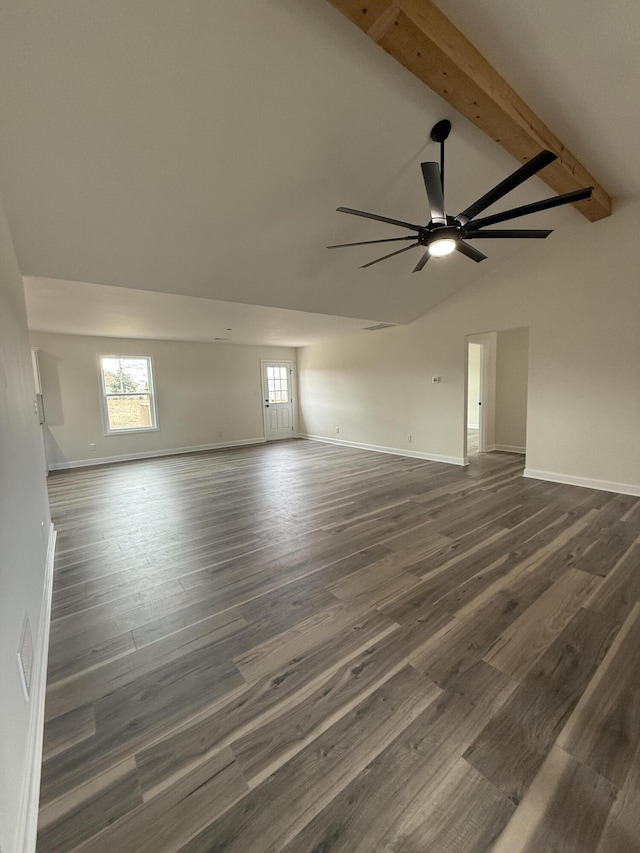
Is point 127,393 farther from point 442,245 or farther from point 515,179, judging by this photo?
point 515,179

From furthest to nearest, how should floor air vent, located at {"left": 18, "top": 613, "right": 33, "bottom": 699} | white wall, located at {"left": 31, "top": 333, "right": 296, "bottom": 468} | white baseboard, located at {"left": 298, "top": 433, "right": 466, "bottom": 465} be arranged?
white wall, located at {"left": 31, "top": 333, "right": 296, "bottom": 468} < white baseboard, located at {"left": 298, "top": 433, "right": 466, "bottom": 465} < floor air vent, located at {"left": 18, "top": 613, "right": 33, "bottom": 699}

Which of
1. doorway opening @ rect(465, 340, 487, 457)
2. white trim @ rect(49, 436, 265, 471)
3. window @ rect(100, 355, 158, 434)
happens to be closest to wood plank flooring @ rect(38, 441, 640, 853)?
doorway opening @ rect(465, 340, 487, 457)

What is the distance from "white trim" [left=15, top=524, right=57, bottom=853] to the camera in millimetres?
1003

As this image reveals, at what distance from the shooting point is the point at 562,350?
4.46m

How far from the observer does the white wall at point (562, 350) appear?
4.00 metres

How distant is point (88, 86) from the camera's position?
1.87 metres

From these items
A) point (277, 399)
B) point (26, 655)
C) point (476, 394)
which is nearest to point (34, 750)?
point (26, 655)

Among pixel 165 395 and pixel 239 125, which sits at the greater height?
pixel 239 125

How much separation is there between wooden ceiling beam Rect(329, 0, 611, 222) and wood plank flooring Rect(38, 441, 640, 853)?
314 cm

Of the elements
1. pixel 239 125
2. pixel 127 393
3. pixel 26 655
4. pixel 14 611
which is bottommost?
pixel 26 655

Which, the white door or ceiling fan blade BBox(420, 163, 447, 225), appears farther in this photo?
the white door

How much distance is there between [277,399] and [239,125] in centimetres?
697

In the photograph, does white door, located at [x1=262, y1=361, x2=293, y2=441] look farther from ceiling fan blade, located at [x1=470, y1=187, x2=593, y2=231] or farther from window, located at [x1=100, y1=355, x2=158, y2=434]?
ceiling fan blade, located at [x1=470, y1=187, x2=593, y2=231]

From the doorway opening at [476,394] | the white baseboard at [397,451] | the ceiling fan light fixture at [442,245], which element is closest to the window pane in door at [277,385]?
the white baseboard at [397,451]
